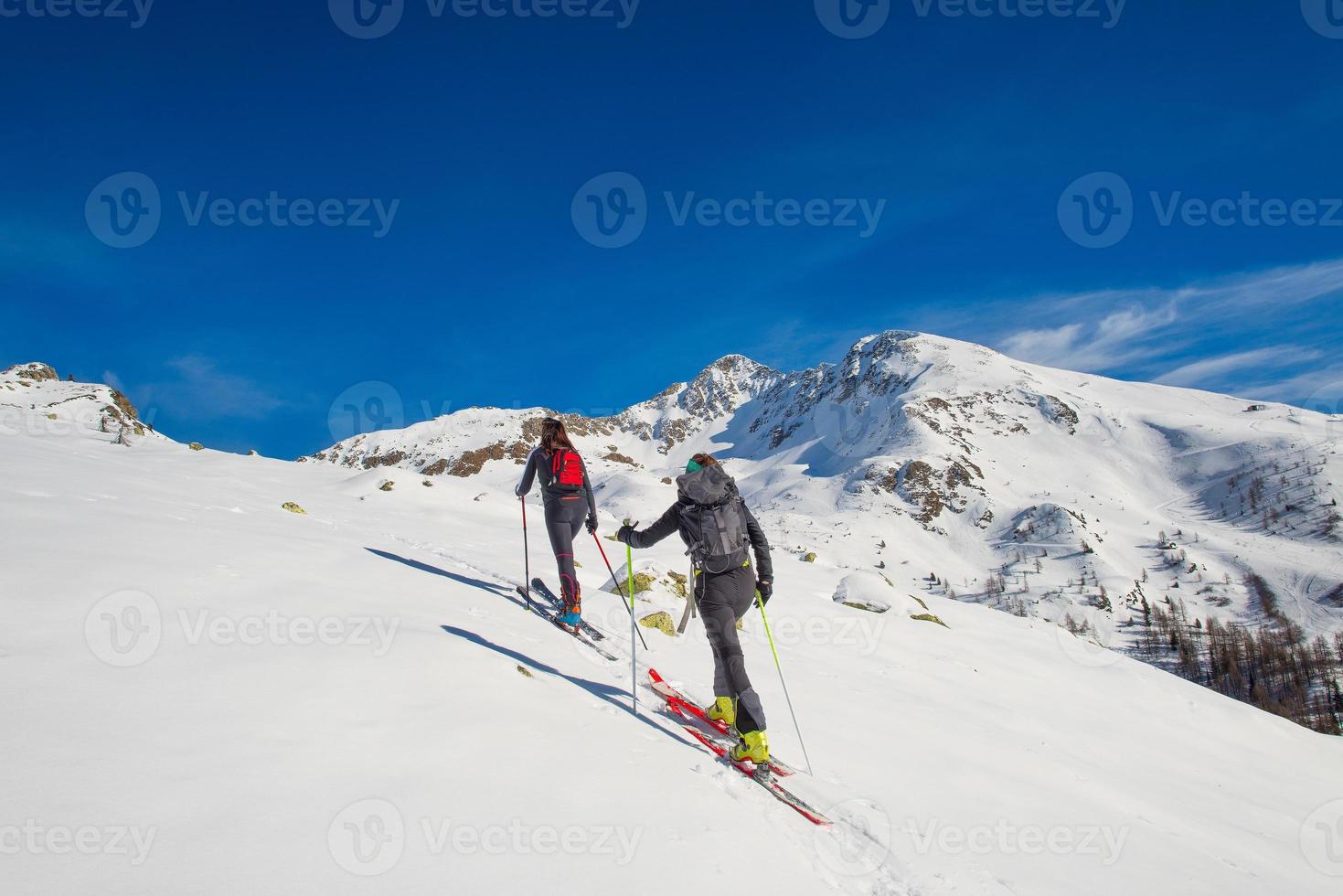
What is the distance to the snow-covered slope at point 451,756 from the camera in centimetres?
357

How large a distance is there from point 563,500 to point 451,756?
654cm

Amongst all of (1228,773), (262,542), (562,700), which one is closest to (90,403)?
(262,542)

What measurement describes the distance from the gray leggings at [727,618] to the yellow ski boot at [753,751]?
0.32 metres

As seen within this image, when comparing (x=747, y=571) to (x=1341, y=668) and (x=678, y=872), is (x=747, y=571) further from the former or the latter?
(x=1341, y=668)

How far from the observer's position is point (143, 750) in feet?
12.9

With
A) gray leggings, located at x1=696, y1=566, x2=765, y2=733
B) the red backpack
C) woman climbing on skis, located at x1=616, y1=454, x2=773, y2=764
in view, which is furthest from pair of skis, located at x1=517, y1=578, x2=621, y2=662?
gray leggings, located at x1=696, y1=566, x2=765, y2=733

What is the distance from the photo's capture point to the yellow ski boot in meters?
6.80

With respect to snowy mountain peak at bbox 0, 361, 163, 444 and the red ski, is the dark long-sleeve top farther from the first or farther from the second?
snowy mountain peak at bbox 0, 361, 163, 444

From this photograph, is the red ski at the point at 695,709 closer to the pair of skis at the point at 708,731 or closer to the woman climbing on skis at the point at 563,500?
the pair of skis at the point at 708,731

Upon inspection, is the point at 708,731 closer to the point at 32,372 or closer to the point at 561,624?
the point at 561,624

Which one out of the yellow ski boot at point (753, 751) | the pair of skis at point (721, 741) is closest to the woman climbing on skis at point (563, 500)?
the pair of skis at point (721, 741)

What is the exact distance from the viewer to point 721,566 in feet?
25.3

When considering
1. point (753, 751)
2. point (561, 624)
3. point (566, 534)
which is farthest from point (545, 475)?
point (753, 751)

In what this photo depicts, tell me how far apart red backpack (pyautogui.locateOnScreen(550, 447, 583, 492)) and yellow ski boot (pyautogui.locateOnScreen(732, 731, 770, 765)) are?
5.68 metres
